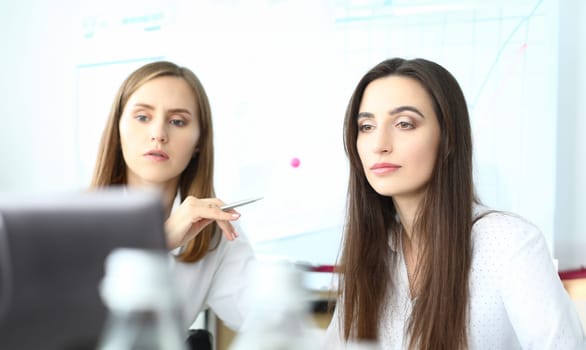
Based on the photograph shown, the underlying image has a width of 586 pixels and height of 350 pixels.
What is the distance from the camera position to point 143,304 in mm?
360

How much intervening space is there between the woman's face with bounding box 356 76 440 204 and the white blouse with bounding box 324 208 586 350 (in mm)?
152

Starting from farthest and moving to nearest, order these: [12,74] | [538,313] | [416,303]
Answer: [12,74], [416,303], [538,313]

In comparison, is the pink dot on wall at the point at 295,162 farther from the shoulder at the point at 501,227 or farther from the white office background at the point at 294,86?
the shoulder at the point at 501,227

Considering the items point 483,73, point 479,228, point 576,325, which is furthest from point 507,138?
point 576,325

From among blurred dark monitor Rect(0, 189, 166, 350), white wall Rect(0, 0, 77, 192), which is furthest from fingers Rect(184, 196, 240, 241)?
white wall Rect(0, 0, 77, 192)

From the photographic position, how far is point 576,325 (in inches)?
40.4

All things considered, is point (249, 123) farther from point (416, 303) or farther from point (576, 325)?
point (576, 325)

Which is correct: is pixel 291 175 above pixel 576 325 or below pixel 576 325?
above

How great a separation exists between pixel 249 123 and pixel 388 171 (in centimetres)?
82

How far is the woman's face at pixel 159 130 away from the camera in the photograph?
1291mm

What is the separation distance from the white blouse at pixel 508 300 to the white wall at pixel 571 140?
512 mm

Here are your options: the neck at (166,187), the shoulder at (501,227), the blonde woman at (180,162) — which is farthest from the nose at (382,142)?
the neck at (166,187)

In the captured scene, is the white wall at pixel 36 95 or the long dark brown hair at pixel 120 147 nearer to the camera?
the long dark brown hair at pixel 120 147

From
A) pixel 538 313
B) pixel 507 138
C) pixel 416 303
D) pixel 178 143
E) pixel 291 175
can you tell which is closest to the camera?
Answer: pixel 538 313
